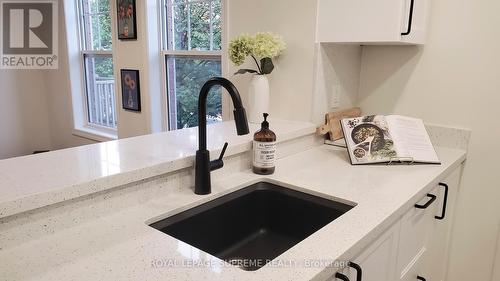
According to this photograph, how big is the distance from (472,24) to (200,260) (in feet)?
5.18

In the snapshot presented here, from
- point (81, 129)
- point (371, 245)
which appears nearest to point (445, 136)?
point (371, 245)

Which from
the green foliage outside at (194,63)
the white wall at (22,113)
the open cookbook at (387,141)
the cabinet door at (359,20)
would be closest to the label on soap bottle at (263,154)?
the open cookbook at (387,141)

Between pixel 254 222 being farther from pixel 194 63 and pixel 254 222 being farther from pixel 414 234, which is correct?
pixel 194 63

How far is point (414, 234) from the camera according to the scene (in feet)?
4.47

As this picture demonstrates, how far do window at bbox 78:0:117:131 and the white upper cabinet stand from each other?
259 centimetres

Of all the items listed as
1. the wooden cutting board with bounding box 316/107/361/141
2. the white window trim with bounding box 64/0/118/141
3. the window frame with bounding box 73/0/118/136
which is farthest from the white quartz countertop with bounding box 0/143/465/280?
the white window trim with bounding box 64/0/118/141

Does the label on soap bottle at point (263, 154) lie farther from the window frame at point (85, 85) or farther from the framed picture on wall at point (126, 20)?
the window frame at point (85, 85)

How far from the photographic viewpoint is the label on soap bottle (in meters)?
1.32

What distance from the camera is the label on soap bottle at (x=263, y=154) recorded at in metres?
1.32

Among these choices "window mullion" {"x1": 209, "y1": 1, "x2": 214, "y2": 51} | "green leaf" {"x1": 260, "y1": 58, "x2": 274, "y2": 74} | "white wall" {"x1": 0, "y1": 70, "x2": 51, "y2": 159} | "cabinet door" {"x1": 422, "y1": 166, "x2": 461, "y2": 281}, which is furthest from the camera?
"white wall" {"x1": 0, "y1": 70, "x2": 51, "y2": 159}

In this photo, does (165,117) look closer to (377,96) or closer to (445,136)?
(377,96)

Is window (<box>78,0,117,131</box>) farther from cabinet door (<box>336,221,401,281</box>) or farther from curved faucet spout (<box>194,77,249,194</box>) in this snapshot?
cabinet door (<box>336,221,401,281</box>)

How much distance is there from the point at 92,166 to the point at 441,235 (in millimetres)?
1575

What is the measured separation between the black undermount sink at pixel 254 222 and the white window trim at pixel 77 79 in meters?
2.67
